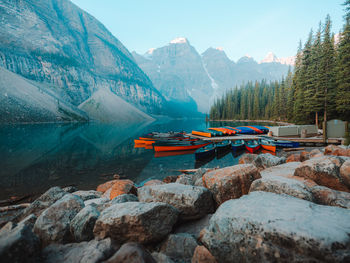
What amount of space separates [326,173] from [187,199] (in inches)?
184

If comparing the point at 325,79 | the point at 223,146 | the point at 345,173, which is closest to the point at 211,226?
the point at 345,173

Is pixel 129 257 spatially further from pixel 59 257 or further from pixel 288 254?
pixel 288 254

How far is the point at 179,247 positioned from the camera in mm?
3621

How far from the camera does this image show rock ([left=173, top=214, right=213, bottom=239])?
14.0 ft

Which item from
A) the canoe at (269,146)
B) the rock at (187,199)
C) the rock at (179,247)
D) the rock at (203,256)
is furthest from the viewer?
the canoe at (269,146)

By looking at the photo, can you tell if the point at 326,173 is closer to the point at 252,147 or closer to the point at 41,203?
the point at 41,203

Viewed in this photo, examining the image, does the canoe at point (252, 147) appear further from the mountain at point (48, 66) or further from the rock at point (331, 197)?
the mountain at point (48, 66)

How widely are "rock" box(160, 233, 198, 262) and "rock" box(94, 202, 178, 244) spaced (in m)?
0.22

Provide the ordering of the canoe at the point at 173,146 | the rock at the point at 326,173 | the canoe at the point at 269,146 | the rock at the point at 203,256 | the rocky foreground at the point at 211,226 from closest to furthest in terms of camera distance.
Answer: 1. the rocky foreground at the point at 211,226
2. the rock at the point at 203,256
3. the rock at the point at 326,173
4. the canoe at the point at 269,146
5. the canoe at the point at 173,146

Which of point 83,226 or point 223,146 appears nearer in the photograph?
point 83,226

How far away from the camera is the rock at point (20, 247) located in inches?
103

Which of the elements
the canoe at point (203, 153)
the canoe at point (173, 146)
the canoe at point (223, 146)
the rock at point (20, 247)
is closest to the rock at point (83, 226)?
the rock at point (20, 247)

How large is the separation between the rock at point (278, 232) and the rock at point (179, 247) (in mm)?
676

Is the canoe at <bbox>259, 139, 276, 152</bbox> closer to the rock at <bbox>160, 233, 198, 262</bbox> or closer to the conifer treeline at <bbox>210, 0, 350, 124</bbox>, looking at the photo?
the conifer treeline at <bbox>210, 0, 350, 124</bbox>
